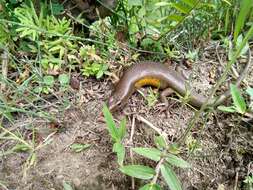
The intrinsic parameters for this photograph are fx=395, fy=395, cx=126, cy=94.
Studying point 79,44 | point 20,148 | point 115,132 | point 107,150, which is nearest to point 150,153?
point 115,132

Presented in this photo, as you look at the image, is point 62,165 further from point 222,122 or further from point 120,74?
point 222,122

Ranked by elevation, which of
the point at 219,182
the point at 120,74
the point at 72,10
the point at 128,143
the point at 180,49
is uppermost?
the point at 72,10

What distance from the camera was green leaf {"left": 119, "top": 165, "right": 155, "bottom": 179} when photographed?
74.7 inches

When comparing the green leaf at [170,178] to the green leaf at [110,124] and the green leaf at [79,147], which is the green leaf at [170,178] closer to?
the green leaf at [110,124]

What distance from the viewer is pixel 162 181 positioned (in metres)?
2.29

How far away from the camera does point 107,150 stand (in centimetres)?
237

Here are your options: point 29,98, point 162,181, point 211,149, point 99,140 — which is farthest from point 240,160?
point 29,98

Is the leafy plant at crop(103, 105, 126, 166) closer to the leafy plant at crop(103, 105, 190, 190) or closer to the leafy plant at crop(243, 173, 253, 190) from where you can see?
the leafy plant at crop(103, 105, 190, 190)

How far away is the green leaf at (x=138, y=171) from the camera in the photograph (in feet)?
6.22

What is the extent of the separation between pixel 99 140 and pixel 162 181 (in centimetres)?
45

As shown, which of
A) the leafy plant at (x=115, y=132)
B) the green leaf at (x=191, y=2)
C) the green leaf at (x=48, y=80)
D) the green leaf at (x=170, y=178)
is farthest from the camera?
the green leaf at (x=48, y=80)

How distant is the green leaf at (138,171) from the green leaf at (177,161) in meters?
0.11

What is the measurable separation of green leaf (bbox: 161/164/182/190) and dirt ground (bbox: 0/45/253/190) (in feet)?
1.28

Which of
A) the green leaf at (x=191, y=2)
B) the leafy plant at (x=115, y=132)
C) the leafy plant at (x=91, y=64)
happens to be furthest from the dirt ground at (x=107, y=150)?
the green leaf at (x=191, y=2)
